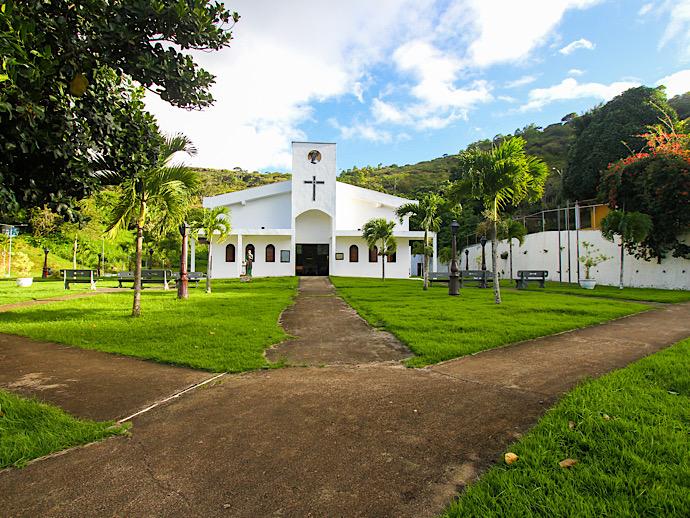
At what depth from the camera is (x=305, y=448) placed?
2.99 metres

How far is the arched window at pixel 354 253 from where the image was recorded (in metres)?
30.2

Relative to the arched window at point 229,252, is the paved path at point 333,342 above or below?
below

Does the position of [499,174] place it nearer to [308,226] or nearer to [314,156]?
[314,156]

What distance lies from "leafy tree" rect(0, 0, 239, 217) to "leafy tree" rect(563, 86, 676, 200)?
34.7 m

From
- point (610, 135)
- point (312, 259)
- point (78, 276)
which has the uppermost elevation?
point (610, 135)

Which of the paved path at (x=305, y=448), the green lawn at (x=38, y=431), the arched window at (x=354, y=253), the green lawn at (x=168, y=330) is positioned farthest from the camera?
the arched window at (x=354, y=253)

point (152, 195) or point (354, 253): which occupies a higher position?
point (152, 195)

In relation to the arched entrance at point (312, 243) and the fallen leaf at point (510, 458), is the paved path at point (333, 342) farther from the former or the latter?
the arched entrance at point (312, 243)

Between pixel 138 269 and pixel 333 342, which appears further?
pixel 138 269

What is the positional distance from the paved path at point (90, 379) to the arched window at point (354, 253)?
2436 cm

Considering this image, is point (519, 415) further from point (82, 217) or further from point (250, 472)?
point (82, 217)

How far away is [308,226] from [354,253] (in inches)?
176

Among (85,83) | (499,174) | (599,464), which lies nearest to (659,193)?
(499,174)

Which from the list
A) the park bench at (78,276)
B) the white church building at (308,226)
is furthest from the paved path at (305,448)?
the white church building at (308,226)
